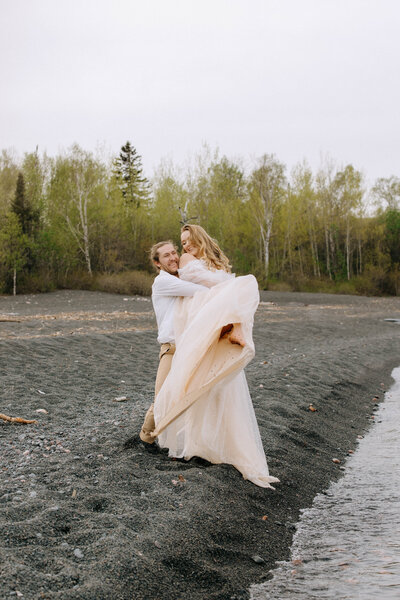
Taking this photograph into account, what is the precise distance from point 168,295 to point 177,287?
14cm

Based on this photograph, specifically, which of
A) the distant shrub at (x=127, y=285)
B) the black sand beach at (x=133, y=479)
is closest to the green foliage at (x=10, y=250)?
the distant shrub at (x=127, y=285)

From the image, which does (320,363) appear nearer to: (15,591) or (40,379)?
(40,379)

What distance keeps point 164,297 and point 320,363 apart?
8.24 metres

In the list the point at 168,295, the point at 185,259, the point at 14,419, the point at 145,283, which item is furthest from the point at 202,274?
the point at 145,283

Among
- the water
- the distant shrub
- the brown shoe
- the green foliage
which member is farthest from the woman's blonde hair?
the distant shrub

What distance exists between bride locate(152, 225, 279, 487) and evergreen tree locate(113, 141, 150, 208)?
Answer: 4225cm

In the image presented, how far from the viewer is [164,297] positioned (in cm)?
558

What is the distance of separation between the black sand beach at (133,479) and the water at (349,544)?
151mm

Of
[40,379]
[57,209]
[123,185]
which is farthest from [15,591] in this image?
[123,185]

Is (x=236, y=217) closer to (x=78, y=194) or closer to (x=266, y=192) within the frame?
(x=266, y=192)

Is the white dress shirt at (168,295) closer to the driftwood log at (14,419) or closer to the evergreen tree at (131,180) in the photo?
the driftwood log at (14,419)

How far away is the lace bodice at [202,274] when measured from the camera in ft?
17.6

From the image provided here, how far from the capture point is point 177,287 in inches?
212

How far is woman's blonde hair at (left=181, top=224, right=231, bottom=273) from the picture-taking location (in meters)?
5.36
